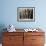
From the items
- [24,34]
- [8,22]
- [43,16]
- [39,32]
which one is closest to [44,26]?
[43,16]

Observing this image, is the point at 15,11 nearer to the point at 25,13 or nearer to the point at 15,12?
the point at 15,12

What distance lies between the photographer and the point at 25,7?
177 inches

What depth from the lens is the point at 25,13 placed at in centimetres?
452

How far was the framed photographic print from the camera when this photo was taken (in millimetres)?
4488

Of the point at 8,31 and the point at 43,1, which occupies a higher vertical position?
the point at 43,1

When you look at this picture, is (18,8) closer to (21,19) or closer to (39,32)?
(21,19)

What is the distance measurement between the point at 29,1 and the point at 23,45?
1.50 meters

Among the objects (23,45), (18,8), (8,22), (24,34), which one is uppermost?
(18,8)

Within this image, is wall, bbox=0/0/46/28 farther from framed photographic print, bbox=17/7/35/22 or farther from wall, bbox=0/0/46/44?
framed photographic print, bbox=17/7/35/22

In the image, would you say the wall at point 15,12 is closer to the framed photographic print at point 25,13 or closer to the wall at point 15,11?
the wall at point 15,11

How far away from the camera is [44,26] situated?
4.53m

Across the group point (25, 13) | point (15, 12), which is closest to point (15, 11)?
point (15, 12)

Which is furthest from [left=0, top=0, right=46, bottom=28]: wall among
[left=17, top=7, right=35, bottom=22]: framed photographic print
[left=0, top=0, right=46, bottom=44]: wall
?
[left=17, top=7, right=35, bottom=22]: framed photographic print

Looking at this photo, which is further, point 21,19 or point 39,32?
point 21,19
